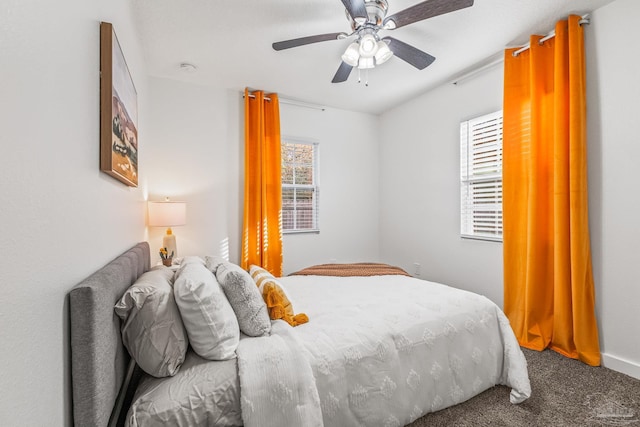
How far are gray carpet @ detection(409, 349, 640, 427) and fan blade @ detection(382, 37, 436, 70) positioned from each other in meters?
2.39

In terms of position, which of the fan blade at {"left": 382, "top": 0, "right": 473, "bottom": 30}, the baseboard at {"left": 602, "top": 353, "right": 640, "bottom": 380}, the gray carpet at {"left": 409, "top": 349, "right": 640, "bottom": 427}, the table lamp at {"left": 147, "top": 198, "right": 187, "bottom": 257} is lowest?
the gray carpet at {"left": 409, "top": 349, "right": 640, "bottom": 427}

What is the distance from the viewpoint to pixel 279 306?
1682 mm

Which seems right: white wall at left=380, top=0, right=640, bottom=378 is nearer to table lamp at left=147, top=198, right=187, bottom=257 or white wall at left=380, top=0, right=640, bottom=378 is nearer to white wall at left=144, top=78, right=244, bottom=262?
white wall at left=144, top=78, right=244, bottom=262

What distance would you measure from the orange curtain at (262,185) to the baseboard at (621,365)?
121 inches

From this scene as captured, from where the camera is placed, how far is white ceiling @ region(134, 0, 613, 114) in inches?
87.7

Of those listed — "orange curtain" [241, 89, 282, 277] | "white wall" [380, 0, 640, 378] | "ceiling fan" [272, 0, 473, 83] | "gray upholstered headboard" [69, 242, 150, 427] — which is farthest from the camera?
"orange curtain" [241, 89, 282, 277]

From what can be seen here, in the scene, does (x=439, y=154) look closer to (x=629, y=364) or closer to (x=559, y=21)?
(x=559, y=21)

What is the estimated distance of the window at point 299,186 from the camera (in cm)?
415

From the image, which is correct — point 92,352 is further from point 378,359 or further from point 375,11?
point 375,11

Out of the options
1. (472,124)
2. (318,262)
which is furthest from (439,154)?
(318,262)

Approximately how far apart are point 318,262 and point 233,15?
3.06 m

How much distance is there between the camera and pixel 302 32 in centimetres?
253

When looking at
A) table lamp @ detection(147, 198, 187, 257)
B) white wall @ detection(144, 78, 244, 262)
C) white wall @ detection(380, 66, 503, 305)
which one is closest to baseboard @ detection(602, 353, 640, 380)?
white wall @ detection(380, 66, 503, 305)

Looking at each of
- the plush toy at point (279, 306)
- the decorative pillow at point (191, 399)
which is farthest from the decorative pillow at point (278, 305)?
the decorative pillow at point (191, 399)
